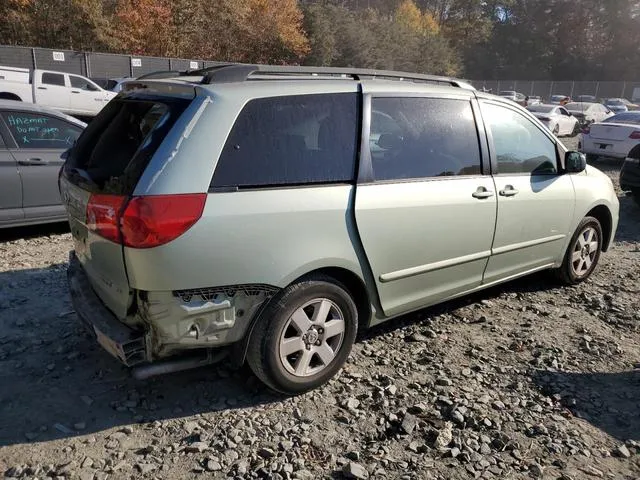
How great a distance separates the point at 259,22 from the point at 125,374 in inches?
1592

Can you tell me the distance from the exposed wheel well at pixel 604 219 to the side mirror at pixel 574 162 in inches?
25.8

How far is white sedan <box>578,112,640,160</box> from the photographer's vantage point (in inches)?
496

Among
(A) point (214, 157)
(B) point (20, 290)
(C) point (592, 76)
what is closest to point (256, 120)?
(A) point (214, 157)

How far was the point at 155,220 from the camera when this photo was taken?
2621 mm

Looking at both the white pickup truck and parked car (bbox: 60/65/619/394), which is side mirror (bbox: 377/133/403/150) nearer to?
parked car (bbox: 60/65/619/394)

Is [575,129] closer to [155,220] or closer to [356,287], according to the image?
[356,287]

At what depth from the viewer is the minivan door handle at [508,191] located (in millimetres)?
4070

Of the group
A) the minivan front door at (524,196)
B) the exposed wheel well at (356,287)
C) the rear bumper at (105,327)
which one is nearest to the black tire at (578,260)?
the minivan front door at (524,196)

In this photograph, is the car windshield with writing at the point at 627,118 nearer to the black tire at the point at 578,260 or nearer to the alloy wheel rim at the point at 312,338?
the black tire at the point at 578,260

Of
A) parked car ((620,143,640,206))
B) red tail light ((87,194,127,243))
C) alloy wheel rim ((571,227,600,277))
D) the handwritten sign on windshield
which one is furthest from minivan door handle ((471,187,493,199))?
parked car ((620,143,640,206))

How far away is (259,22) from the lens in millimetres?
40281

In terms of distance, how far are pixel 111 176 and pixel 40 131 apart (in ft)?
12.4

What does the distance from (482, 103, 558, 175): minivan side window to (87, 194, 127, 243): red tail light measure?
2.68 metres

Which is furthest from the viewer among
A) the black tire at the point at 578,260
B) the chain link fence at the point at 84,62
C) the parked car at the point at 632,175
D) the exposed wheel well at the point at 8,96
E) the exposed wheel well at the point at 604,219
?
the chain link fence at the point at 84,62
